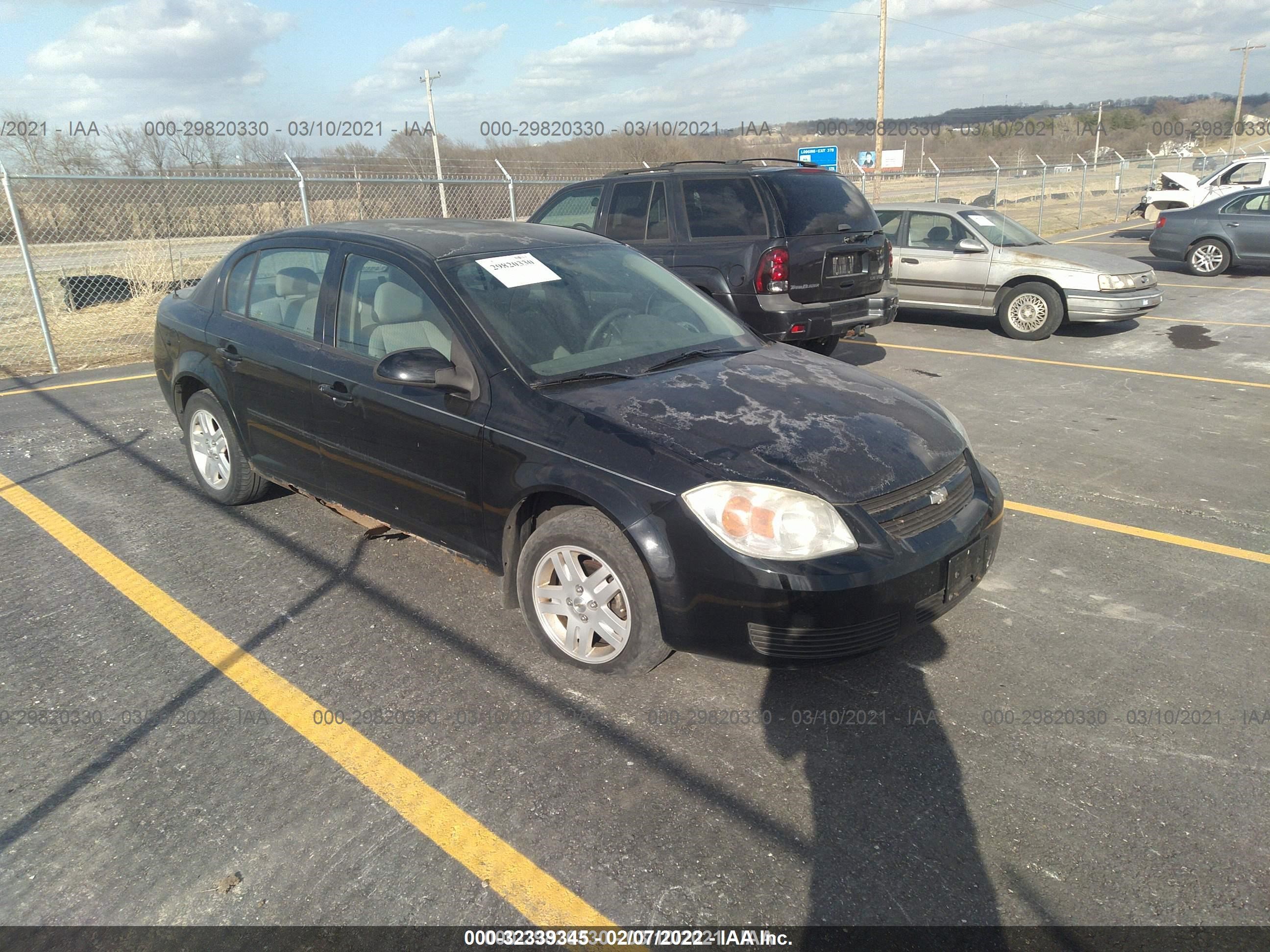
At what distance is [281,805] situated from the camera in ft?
9.27

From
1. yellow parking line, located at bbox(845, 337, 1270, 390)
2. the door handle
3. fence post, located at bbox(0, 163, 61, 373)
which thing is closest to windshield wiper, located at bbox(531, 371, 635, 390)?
the door handle

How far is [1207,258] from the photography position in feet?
51.0

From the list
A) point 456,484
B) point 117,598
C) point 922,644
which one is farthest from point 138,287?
point 922,644

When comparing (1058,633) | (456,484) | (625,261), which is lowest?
(1058,633)

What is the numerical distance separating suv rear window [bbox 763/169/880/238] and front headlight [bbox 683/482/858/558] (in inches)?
201

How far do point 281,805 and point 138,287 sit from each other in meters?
14.8

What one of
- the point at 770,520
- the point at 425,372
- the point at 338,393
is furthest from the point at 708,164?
the point at 770,520

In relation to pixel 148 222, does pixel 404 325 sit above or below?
below

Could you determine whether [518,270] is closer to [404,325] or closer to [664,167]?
[404,325]

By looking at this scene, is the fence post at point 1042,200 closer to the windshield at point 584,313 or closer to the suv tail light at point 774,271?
the suv tail light at point 774,271

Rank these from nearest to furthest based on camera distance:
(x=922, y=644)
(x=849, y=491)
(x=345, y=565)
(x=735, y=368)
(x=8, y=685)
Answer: (x=849, y=491), (x=8, y=685), (x=922, y=644), (x=735, y=368), (x=345, y=565)

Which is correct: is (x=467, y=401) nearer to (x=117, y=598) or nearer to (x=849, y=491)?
(x=849, y=491)

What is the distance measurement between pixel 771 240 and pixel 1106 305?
16.4 feet

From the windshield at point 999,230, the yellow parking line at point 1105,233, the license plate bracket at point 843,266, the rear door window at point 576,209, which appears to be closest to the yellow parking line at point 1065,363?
the windshield at point 999,230
